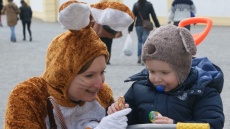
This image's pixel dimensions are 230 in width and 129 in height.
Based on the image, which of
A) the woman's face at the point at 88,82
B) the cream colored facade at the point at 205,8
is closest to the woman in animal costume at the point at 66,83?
the woman's face at the point at 88,82

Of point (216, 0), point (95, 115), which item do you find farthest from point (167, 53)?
point (216, 0)

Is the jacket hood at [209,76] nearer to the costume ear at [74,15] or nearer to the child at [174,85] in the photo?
the child at [174,85]

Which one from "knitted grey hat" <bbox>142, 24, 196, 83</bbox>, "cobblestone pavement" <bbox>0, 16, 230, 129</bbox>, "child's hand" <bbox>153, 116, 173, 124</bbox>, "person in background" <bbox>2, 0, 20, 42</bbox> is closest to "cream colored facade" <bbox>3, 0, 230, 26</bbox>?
"cobblestone pavement" <bbox>0, 16, 230, 129</bbox>

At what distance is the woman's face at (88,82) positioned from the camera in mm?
2469

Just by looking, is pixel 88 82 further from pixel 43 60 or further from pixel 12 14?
pixel 12 14

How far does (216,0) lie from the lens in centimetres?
1881

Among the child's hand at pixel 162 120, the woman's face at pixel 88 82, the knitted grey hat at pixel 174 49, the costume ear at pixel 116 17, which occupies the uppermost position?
the costume ear at pixel 116 17

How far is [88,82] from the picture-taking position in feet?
8.10

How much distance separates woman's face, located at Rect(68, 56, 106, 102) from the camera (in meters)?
2.47

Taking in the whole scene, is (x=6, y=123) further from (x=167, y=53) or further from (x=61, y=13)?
(x=167, y=53)

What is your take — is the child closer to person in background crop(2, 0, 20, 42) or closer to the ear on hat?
the ear on hat

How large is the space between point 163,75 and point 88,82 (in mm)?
364

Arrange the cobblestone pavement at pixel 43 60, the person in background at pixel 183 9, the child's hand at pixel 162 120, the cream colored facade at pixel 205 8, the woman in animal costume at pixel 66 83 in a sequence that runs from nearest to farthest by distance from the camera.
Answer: the child's hand at pixel 162 120 < the woman in animal costume at pixel 66 83 < the cobblestone pavement at pixel 43 60 < the person in background at pixel 183 9 < the cream colored facade at pixel 205 8

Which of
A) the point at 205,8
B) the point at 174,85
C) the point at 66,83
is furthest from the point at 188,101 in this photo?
the point at 205,8
